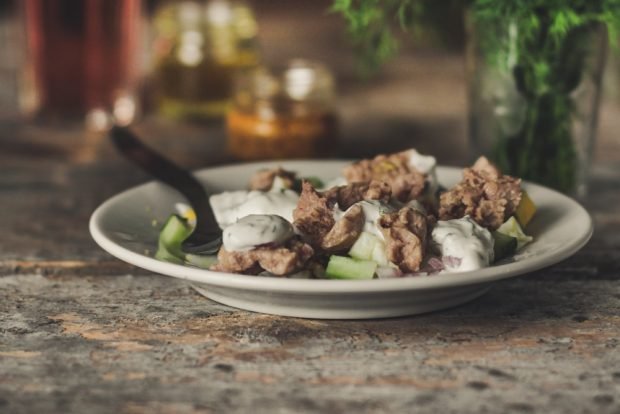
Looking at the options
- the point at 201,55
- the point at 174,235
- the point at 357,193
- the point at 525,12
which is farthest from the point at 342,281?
the point at 201,55

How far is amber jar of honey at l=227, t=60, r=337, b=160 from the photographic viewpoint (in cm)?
211

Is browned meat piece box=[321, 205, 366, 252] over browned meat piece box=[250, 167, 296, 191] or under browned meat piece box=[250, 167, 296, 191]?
under

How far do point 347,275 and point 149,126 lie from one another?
148 cm

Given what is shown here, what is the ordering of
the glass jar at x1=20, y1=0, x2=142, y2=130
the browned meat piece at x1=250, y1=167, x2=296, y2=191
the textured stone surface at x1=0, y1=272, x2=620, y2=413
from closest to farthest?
the textured stone surface at x1=0, y1=272, x2=620, y2=413, the browned meat piece at x1=250, y1=167, x2=296, y2=191, the glass jar at x1=20, y1=0, x2=142, y2=130

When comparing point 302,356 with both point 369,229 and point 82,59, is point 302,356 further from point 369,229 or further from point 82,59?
point 82,59

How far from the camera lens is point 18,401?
1.04 meters

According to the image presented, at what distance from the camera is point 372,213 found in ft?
4.05

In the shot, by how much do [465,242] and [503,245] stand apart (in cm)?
11

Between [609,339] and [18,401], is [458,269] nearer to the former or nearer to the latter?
[609,339]

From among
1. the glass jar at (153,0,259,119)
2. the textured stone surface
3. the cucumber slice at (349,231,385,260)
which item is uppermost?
the glass jar at (153,0,259,119)

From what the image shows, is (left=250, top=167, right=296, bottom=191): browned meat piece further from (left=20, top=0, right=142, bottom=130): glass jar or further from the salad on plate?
(left=20, top=0, right=142, bottom=130): glass jar

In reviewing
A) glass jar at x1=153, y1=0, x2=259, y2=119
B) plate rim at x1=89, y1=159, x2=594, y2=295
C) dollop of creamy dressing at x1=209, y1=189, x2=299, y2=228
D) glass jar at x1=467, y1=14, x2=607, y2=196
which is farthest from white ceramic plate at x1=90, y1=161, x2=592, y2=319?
glass jar at x1=153, y1=0, x2=259, y2=119

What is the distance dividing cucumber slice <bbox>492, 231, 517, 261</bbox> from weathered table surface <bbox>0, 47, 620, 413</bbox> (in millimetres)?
69

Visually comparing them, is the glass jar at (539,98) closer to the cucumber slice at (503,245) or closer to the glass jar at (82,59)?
the cucumber slice at (503,245)
